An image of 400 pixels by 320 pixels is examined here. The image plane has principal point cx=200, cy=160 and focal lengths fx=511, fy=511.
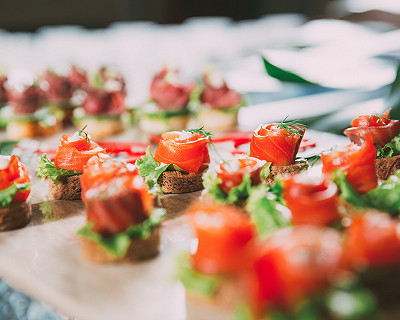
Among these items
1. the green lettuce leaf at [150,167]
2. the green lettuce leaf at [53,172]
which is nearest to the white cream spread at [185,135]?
the green lettuce leaf at [150,167]

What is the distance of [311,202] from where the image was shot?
231 centimetres

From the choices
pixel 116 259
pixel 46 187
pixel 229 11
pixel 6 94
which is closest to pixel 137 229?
pixel 116 259

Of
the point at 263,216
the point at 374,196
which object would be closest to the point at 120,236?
the point at 263,216

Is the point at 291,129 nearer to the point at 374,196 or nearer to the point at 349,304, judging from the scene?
the point at 374,196

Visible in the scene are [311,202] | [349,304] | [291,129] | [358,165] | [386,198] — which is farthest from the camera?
[291,129]

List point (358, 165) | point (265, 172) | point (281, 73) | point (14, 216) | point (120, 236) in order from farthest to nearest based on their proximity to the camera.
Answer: point (281, 73) < point (265, 172) < point (14, 216) < point (358, 165) < point (120, 236)

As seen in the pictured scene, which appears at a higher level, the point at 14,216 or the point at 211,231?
the point at 211,231

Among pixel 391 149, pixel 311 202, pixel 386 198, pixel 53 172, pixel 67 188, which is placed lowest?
pixel 67 188

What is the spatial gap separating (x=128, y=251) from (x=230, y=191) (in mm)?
694

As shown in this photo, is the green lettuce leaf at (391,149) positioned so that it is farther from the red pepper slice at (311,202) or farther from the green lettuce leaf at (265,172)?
the red pepper slice at (311,202)

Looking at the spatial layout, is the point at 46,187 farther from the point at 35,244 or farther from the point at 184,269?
the point at 184,269

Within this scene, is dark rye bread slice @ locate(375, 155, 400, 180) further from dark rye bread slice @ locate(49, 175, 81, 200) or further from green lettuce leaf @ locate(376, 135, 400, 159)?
dark rye bread slice @ locate(49, 175, 81, 200)

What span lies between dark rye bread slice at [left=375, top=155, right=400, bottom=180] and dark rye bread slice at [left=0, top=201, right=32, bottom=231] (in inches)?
90.5

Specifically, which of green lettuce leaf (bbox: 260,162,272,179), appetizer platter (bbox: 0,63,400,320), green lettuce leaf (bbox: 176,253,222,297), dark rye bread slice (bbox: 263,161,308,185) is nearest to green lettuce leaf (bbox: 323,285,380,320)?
appetizer platter (bbox: 0,63,400,320)
